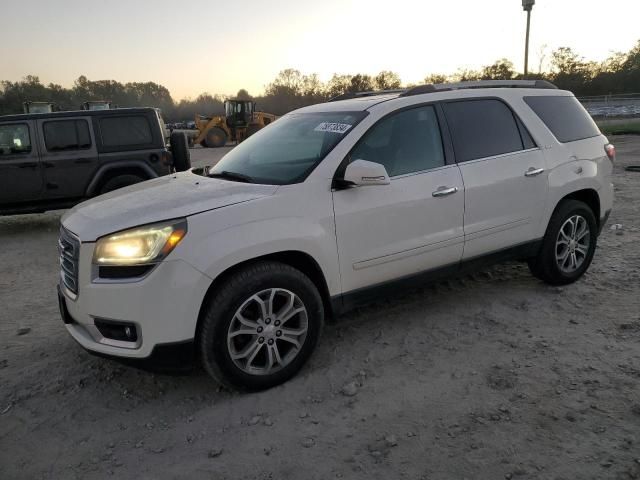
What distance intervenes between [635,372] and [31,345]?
14.0 ft

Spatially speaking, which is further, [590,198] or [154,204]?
[590,198]

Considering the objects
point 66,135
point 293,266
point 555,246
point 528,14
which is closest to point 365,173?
point 293,266

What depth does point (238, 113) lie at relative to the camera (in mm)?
28172

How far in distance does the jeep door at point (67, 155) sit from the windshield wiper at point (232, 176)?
4.98 m

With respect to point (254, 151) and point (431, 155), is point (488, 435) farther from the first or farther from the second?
point (254, 151)

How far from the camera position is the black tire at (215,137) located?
27312 millimetres

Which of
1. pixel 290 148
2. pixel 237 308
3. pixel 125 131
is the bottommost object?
pixel 237 308

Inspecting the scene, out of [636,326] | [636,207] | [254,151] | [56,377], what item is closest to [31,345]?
[56,377]

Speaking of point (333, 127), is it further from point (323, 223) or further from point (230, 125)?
point (230, 125)

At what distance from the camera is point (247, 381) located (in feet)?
9.75

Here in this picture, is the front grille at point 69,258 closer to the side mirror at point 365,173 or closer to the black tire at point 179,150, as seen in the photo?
the side mirror at point 365,173

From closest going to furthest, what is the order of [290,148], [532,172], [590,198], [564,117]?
[290,148]
[532,172]
[564,117]
[590,198]

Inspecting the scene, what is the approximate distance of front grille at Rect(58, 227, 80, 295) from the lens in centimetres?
290

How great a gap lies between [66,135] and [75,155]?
35cm
